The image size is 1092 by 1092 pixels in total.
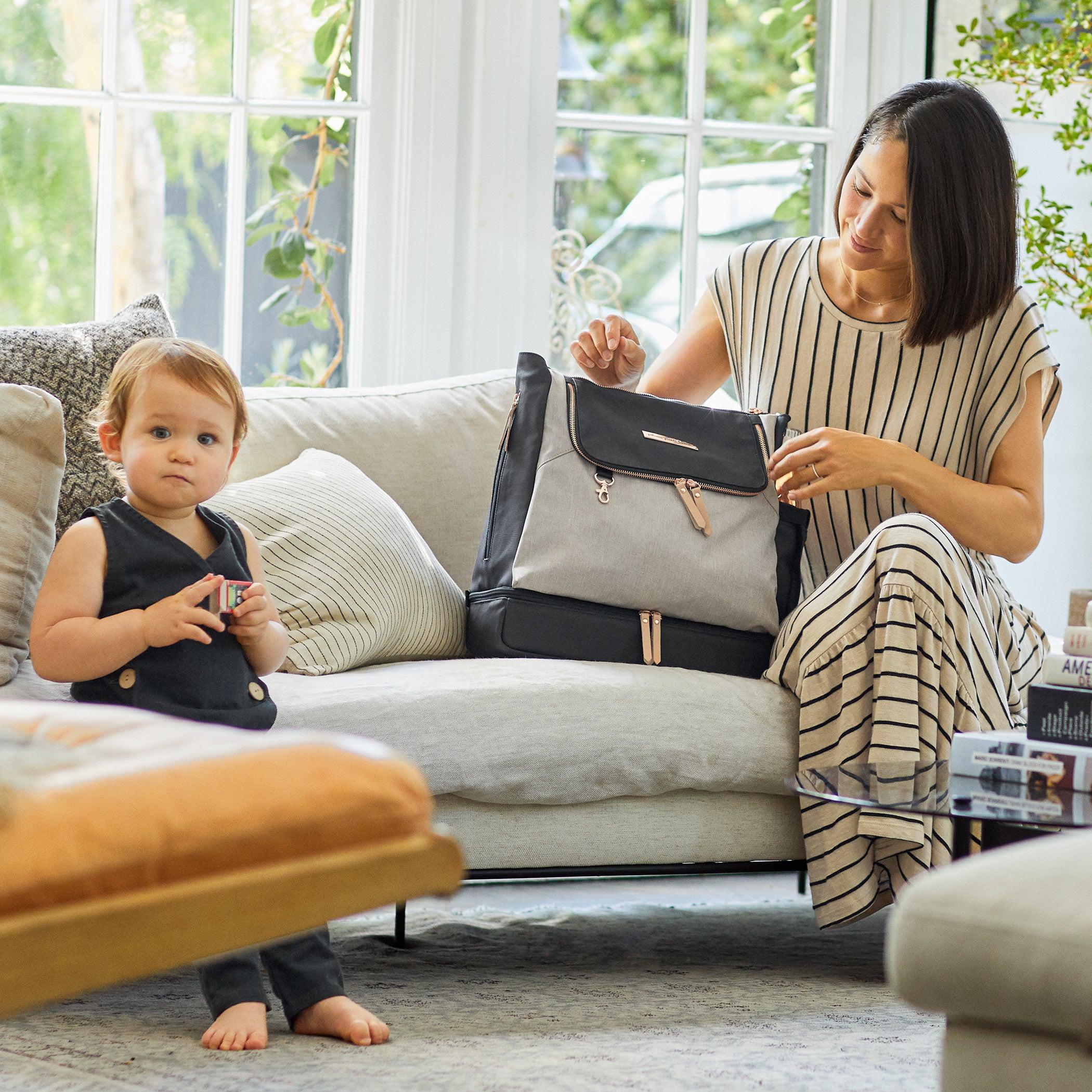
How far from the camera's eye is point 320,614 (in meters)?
1.82

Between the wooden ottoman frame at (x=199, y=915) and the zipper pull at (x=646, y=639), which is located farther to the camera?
the zipper pull at (x=646, y=639)

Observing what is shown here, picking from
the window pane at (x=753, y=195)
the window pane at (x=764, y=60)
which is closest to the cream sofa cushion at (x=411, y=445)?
the window pane at (x=753, y=195)

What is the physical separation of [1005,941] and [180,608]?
912mm

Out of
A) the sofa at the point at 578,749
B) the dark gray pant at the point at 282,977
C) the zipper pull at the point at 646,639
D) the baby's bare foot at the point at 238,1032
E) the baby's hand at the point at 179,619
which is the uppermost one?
the baby's hand at the point at 179,619

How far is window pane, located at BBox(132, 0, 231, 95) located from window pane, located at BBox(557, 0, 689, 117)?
2.18 feet

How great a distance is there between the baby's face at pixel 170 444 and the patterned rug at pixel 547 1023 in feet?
1.89

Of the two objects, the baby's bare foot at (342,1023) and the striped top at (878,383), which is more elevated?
the striped top at (878,383)

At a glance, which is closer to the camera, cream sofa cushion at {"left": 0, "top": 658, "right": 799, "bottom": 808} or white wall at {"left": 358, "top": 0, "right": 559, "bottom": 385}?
cream sofa cushion at {"left": 0, "top": 658, "right": 799, "bottom": 808}

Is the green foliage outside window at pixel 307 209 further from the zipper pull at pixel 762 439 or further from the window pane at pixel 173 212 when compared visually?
the zipper pull at pixel 762 439

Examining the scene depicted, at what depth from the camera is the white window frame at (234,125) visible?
258cm

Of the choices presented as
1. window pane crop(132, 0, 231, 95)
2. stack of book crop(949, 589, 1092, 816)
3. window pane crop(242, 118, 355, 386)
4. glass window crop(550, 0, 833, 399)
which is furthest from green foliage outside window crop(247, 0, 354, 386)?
stack of book crop(949, 589, 1092, 816)

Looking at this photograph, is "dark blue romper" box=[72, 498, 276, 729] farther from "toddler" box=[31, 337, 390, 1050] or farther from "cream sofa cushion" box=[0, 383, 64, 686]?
"cream sofa cushion" box=[0, 383, 64, 686]

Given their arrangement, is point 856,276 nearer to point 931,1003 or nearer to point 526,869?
point 526,869

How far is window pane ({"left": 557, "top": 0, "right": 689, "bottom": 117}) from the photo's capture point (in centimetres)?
281
